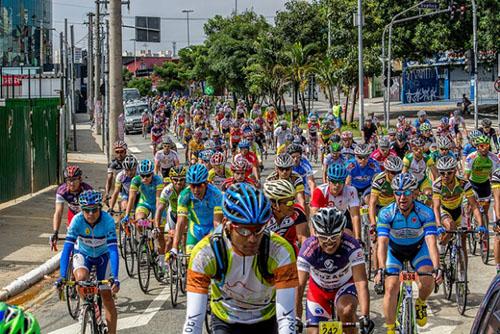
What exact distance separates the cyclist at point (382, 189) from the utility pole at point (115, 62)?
10716mm

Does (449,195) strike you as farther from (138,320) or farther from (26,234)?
(26,234)

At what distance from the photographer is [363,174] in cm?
1381

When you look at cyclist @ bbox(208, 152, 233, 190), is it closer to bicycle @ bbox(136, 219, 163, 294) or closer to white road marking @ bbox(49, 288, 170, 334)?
bicycle @ bbox(136, 219, 163, 294)

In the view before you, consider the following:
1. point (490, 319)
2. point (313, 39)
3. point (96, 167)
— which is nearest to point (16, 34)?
point (313, 39)

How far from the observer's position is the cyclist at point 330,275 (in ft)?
23.4

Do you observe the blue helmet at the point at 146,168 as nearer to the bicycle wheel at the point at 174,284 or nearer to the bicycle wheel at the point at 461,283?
the bicycle wheel at the point at 174,284

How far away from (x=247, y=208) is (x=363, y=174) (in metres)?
9.13

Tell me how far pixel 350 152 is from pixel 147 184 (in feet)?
17.9

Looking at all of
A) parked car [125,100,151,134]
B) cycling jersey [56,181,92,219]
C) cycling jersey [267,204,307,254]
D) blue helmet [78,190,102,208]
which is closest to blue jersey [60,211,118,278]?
blue helmet [78,190,102,208]

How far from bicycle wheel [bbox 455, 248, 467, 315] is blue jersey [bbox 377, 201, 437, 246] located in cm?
200

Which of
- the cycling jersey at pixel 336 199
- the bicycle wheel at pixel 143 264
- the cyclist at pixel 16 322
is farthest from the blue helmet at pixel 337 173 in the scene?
the cyclist at pixel 16 322

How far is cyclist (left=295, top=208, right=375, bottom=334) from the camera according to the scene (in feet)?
23.4

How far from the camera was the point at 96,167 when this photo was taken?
3131cm

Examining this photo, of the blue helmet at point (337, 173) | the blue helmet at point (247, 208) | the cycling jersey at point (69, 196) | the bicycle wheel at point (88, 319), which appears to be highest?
the blue helmet at point (247, 208)
